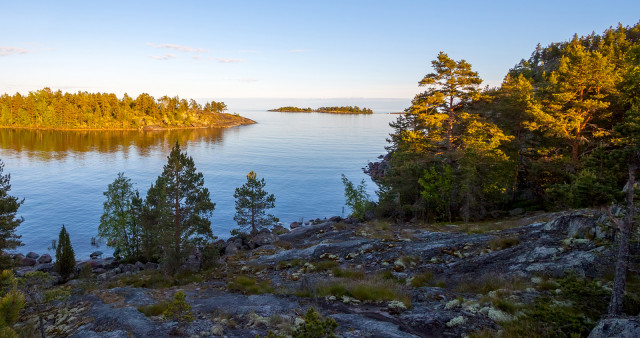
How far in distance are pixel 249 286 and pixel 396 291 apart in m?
8.20

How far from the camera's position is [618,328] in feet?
21.9

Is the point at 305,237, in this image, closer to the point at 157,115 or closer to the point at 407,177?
the point at 407,177

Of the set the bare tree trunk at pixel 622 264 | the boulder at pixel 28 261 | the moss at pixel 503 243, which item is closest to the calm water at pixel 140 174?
the boulder at pixel 28 261

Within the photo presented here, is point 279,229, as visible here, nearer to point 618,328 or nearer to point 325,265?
point 325,265

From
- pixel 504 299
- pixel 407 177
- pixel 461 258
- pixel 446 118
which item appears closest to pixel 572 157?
pixel 446 118

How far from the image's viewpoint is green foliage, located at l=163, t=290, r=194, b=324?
10867 millimetres

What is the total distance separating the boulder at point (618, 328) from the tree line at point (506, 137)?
1911 centimetres

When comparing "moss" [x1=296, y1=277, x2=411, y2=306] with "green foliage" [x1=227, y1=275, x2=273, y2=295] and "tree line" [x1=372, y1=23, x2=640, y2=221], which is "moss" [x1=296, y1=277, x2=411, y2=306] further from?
"tree line" [x1=372, y1=23, x2=640, y2=221]

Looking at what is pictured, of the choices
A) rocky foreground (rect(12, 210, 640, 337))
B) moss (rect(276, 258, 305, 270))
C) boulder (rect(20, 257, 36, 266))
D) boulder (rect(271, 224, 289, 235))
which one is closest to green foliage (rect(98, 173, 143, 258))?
boulder (rect(20, 257, 36, 266))

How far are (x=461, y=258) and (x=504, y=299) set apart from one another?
658cm

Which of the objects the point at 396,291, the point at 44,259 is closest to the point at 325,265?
the point at 396,291

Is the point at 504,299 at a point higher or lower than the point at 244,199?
higher

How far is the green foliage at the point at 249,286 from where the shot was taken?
53.6 ft

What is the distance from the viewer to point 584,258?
510 inches
